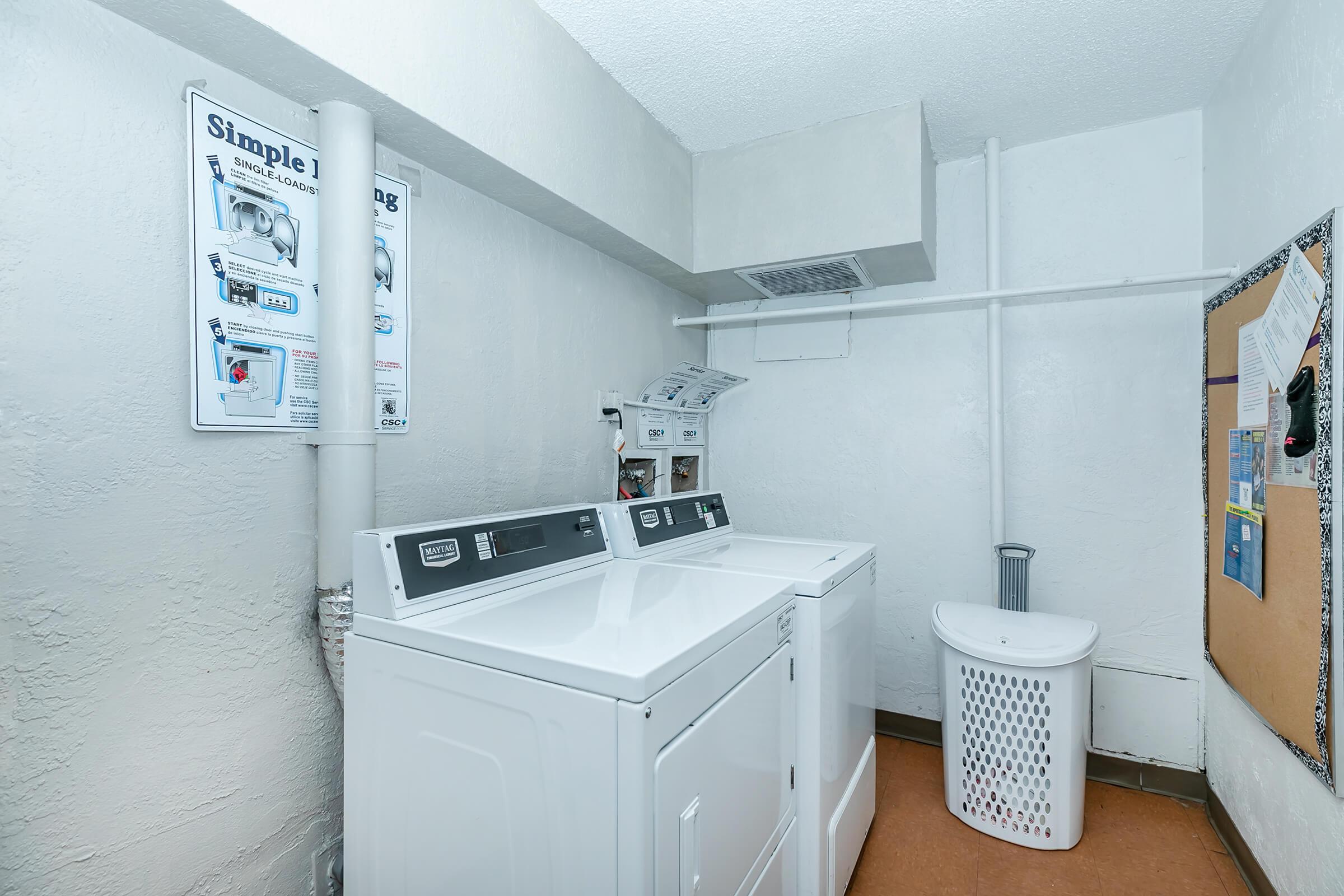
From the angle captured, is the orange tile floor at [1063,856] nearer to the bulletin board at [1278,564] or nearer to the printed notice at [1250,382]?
the bulletin board at [1278,564]

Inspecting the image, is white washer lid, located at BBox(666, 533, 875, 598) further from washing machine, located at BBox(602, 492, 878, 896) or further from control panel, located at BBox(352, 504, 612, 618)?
control panel, located at BBox(352, 504, 612, 618)

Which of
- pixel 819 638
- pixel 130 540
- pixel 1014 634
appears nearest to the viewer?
pixel 130 540

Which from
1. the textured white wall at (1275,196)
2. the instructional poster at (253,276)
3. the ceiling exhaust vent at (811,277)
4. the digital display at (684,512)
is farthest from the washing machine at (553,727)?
the ceiling exhaust vent at (811,277)

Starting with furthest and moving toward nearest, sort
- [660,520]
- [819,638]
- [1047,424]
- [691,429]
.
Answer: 1. [691,429]
2. [1047,424]
3. [660,520]
4. [819,638]

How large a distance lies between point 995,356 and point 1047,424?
14.3 inches

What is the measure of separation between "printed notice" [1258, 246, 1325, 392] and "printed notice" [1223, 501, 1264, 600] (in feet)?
1.42

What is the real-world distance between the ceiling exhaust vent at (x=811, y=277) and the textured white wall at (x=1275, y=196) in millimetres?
1203

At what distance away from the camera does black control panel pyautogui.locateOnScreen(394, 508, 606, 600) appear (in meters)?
1.29

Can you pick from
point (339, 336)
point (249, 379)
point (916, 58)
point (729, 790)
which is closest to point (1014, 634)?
point (729, 790)

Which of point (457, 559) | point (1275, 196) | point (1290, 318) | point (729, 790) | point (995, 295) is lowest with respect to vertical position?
point (729, 790)

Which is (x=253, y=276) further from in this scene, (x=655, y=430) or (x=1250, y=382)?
(x=1250, y=382)

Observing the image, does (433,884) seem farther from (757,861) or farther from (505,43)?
(505,43)

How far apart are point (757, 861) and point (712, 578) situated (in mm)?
630

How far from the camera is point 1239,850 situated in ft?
6.31
